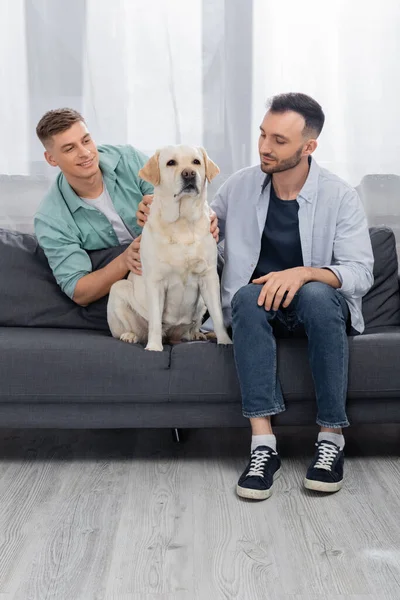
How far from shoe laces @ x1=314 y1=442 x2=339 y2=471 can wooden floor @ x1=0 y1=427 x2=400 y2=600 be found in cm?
9

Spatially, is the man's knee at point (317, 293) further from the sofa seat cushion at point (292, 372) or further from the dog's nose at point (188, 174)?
the dog's nose at point (188, 174)

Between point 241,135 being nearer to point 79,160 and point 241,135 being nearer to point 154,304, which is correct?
point 79,160

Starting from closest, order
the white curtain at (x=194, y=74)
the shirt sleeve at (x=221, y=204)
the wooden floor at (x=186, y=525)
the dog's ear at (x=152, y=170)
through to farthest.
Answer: the wooden floor at (x=186, y=525) < the dog's ear at (x=152, y=170) < the shirt sleeve at (x=221, y=204) < the white curtain at (x=194, y=74)

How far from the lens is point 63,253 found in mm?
2594

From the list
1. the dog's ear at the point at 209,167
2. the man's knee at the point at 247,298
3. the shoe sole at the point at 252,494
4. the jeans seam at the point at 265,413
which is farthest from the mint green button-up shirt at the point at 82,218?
the shoe sole at the point at 252,494

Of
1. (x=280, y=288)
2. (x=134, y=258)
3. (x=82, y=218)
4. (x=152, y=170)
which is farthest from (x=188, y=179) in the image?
(x=82, y=218)

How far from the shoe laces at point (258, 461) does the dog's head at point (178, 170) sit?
81cm

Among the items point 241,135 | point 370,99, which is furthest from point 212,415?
point 370,99

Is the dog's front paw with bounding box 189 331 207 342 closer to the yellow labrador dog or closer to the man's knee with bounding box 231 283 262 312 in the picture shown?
the yellow labrador dog

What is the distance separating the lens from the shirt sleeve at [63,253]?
8.50 ft

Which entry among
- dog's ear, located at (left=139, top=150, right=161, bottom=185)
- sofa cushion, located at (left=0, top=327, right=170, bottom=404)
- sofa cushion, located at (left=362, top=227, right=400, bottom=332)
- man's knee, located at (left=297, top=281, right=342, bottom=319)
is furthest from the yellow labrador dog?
sofa cushion, located at (left=362, top=227, right=400, bottom=332)

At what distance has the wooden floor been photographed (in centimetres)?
153

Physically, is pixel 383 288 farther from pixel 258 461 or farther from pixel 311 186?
pixel 258 461

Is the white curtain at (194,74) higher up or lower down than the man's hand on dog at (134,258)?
higher up
